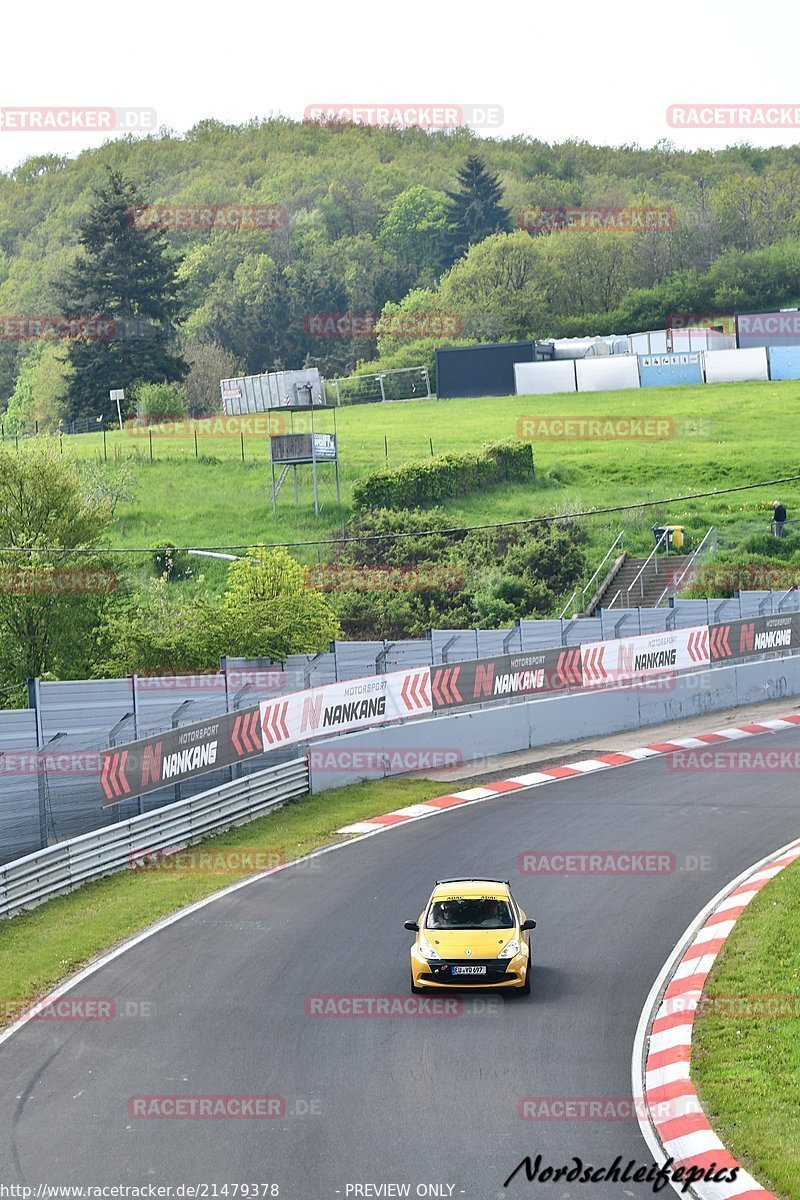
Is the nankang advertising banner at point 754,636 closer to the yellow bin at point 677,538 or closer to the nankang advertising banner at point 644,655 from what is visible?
the nankang advertising banner at point 644,655

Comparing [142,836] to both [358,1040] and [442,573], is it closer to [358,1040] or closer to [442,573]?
[358,1040]

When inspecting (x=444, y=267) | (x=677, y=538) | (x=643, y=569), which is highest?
(x=444, y=267)

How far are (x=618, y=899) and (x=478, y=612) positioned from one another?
32.8 metres

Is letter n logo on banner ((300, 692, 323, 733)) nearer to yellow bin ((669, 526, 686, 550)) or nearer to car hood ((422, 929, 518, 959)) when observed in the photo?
car hood ((422, 929, 518, 959))

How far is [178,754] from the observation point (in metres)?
24.9

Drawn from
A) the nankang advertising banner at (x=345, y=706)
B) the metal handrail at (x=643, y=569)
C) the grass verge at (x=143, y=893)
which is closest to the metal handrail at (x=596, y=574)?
the metal handrail at (x=643, y=569)

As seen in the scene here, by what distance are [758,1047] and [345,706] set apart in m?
16.9

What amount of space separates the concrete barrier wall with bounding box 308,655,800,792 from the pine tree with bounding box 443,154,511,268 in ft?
413

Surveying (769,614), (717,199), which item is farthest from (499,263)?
(769,614)

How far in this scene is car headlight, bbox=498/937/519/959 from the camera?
1587 centimetres

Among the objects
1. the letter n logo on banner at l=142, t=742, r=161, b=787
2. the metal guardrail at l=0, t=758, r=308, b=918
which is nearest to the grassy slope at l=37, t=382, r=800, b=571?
the metal guardrail at l=0, t=758, r=308, b=918

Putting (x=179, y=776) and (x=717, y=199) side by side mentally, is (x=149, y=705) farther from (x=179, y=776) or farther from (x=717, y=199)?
(x=717, y=199)

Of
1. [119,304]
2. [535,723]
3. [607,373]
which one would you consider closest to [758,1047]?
[535,723]

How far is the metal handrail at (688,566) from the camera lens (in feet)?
169
